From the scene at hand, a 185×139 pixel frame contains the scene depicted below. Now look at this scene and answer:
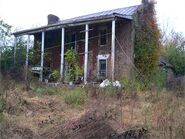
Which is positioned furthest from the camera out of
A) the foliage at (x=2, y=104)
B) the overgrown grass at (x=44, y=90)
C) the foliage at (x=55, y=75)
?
the foliage at (x=55, y=75)

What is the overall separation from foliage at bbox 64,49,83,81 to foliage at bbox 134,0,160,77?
13.0 feet

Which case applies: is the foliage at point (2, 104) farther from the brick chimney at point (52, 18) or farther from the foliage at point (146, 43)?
the brick chimney at point (52, 18)

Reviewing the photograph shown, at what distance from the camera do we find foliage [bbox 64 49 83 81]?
28647mm

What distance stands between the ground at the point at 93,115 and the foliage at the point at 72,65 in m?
10.7

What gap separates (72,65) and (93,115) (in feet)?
61.4

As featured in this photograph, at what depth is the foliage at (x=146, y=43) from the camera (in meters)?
29.2

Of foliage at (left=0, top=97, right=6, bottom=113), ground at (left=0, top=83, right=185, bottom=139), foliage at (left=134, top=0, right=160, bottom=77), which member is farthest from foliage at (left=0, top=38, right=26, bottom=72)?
foliage at (left=0, top=97, right=6, bottom=113)

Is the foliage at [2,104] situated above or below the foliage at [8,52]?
below

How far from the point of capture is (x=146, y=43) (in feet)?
95.8

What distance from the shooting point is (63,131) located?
11.3 m

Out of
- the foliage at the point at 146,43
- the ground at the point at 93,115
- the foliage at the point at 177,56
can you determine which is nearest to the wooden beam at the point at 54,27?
the foliage at the point at 146,43

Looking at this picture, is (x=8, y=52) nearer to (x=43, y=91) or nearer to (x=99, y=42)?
(x=99, y=42)

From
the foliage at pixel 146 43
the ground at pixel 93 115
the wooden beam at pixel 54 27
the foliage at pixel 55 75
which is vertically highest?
the wooden beam at pixel 54 27

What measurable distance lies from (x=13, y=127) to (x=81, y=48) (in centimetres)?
2162
